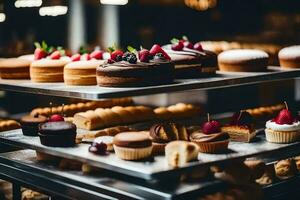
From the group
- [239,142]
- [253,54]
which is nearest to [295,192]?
[239,142]

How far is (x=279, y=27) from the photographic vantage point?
25.6ft

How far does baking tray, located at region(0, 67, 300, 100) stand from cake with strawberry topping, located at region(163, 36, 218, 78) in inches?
3.8

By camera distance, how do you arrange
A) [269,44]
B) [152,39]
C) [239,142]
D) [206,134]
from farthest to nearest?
1. [152,39]
2. [269,44]
3. [239,142]
4. [206,134]

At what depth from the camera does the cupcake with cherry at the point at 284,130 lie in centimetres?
463

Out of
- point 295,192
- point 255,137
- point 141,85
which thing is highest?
point 141,85

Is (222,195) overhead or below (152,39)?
below

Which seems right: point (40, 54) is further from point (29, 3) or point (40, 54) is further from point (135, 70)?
point (135, 70)

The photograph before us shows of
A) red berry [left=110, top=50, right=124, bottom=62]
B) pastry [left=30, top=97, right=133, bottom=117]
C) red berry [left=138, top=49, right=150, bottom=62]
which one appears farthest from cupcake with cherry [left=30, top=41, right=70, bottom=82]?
pastry [left=30, top=97, right=133, bottom=117]

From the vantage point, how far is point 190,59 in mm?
4699

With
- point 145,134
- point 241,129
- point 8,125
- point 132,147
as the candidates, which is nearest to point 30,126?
→ point 8,125

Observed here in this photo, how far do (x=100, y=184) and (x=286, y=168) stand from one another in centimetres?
142

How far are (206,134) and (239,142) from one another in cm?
42

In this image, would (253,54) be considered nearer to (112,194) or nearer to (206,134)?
(206,134)

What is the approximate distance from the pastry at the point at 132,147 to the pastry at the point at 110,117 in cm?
101
